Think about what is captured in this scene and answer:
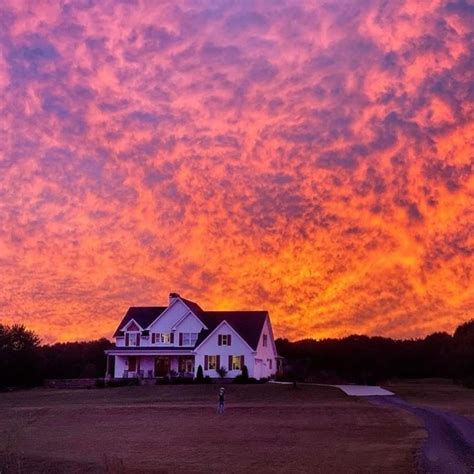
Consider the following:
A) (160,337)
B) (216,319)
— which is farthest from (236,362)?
(160,337)

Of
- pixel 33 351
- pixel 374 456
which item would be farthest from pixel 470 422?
pixel 33 351

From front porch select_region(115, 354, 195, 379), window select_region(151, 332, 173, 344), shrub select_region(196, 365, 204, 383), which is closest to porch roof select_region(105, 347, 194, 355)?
front porch select_region(115, 354, 195, 379)

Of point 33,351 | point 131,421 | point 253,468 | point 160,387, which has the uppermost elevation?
point 33,351

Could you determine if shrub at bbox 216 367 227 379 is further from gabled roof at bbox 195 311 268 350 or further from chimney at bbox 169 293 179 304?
chimney at bbox 169 293 179 304

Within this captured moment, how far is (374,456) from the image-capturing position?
23250 mm

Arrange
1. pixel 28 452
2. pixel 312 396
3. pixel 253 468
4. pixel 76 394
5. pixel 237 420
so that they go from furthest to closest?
pixel 76 394
pixel 312 396
pixel 237 420
pixel 28 452
pixel 253 468

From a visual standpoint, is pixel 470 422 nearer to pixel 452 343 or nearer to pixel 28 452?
pixel 28 452

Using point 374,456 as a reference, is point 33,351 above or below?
above

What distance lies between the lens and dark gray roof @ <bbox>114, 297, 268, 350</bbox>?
67250mm

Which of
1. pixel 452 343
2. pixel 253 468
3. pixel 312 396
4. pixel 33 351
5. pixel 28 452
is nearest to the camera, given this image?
pixel 253 468

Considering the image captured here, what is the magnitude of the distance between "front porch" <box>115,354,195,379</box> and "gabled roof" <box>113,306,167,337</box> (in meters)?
3.02

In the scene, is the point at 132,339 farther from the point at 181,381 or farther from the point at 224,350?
the point at 181,381

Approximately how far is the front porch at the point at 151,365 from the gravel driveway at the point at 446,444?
34709mm

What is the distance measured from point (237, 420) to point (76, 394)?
77.8 feet
